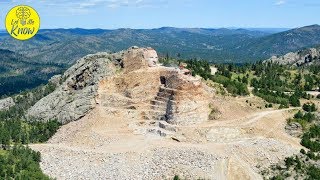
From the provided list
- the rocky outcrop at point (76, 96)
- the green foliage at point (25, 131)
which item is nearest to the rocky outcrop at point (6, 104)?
the rocky outcrop at point (76, 96)

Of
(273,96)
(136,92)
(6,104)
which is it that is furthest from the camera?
(6,104)

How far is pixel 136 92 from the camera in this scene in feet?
365

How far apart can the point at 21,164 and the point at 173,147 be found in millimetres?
28906

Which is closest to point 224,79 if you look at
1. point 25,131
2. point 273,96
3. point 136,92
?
point 273,96

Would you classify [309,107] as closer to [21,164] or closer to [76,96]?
[76,96]

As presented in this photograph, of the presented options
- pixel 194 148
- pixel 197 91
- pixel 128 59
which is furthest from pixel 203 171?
pixel 128 59

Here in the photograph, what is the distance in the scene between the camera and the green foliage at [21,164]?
83.9 meters

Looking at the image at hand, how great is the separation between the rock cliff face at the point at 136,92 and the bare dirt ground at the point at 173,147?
9.38 feet

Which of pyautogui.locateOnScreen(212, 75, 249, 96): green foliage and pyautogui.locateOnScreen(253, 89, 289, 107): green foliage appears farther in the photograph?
pyautogui.locateOnScreen(212, 75, 249, 96): green foliage

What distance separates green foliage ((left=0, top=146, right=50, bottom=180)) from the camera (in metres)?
83.9

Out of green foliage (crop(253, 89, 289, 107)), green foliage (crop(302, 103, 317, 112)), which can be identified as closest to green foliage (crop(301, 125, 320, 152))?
green foliage (crop(302, 103, 317, 112))

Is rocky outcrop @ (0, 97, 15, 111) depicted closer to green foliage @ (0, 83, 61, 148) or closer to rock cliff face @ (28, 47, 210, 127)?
green foliage @ (0, 83, 61, 148)

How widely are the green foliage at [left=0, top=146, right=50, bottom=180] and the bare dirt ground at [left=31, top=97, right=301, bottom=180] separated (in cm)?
288

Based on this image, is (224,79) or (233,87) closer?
(233,87)
